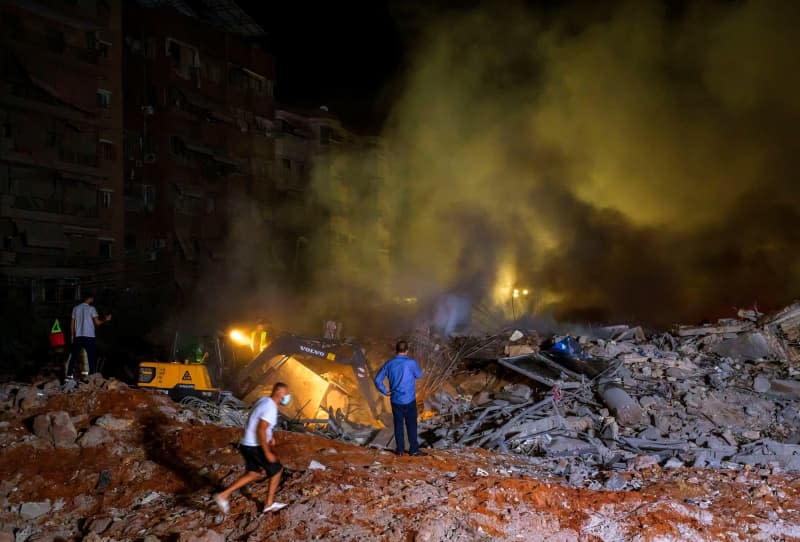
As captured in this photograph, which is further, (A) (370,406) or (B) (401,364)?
(A) (370,406)

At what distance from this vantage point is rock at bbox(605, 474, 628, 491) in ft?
24.1

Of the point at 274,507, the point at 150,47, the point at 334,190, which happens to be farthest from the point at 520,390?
the point at 334,190

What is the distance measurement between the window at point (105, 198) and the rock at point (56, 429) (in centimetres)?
1840

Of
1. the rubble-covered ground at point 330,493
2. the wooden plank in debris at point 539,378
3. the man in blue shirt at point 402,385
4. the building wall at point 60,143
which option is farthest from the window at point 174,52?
the man in blue shirt at point 402,385

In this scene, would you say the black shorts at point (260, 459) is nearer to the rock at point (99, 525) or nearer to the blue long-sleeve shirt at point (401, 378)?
the rock at point (99, 525)

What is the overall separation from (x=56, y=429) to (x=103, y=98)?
2059 cm

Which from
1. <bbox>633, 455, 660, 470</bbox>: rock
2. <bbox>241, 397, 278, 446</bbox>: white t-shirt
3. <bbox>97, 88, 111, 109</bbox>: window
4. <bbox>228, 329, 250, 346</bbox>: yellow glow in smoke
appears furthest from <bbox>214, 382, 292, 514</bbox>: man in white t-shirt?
<bbox>97, 88, 111, 109</bbox>: window

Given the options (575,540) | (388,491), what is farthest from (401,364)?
(575,540)

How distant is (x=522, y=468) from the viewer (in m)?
8.38

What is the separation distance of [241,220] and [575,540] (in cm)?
2839

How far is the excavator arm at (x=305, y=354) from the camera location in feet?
41.0

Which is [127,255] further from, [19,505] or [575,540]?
[575,540]

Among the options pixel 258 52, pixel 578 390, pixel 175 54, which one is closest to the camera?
pixel 578 390

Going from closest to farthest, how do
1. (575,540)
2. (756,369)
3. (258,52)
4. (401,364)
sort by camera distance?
(575,540), (401,364), (756,369), (258,52)
